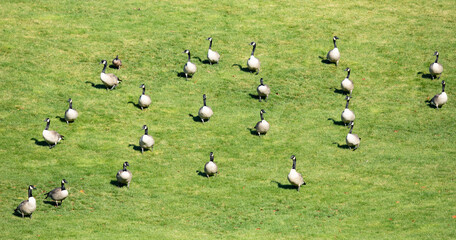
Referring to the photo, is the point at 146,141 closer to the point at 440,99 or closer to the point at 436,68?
the point at 440,99

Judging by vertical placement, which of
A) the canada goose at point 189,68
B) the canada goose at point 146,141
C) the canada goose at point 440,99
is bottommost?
the canada goose at point 146,141

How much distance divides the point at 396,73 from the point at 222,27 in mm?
16378

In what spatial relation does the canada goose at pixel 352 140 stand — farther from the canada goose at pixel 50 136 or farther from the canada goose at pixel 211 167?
the canada goose at pixel 50 136

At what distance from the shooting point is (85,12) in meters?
57.6

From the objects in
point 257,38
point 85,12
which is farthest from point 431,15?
point 85,12

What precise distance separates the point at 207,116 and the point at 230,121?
6.03ft

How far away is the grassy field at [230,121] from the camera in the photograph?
31.8m

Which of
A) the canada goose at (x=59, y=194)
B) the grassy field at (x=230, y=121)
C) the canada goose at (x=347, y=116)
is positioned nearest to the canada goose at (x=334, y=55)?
the grassy field at (x=230, y=121)

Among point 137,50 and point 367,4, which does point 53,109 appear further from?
point 367,4

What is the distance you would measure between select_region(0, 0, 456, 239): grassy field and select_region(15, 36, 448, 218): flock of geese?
0.59m

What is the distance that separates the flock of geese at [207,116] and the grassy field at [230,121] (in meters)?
0.59

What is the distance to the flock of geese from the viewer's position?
1255 inches

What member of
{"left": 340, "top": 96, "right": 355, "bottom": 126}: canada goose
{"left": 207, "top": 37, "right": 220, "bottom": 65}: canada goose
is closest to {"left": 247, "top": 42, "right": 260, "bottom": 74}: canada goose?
{"left": 207, "top": 37, "right": 220, "bottom": 65}: canada goose

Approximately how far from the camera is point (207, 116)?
4178cm
